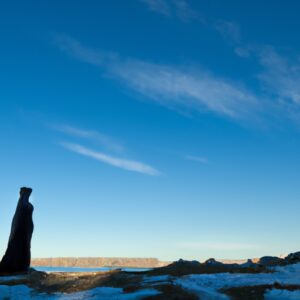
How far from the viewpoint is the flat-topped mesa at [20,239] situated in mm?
28078

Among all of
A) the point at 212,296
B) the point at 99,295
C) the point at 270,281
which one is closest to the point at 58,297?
the point at 99,295

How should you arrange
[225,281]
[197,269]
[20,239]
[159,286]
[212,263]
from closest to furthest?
[159,286], [225,281], [197,269], [212,263], [20,239]

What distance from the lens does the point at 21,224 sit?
96.2 feet

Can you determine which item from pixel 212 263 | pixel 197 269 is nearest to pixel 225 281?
pixel 197 269

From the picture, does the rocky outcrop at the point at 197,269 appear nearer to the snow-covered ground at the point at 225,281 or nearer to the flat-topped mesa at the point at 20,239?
the snow-covered ground at the point at 225,281

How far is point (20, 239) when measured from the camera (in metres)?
28.9

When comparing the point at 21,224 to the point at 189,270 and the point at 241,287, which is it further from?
the point at 241,287

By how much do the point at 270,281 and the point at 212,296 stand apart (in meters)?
3.67

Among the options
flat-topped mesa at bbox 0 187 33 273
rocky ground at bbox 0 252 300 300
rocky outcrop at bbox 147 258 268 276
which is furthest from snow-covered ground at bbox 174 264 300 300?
flat-topped mesa at bbox 0 187 33 273

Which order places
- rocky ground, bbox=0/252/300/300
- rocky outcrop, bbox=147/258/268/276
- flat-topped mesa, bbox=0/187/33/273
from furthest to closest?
1. flat-topped mesa, bbox=0/187/33/273
2. rocky outcrop, bbox=147/258/268/276
3. rocky ground, bbox=0/252/300/300

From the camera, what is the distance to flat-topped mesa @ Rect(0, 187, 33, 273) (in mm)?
28078

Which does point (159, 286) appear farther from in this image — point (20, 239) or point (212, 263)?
point (20, 239)

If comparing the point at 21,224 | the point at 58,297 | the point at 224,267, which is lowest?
the point at 58,297

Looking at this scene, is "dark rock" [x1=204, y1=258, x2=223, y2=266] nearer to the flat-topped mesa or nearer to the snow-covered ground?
the snow-covered ground
